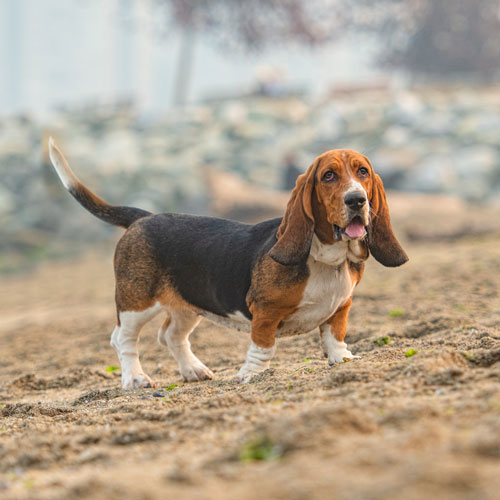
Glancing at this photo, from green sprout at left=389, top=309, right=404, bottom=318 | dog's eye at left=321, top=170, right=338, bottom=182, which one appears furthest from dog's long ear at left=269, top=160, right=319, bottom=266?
green sprout at left=389, top=309, right=404, bottom=318

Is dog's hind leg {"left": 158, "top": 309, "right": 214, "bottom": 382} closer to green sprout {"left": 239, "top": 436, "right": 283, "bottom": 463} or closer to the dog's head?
the dog's head

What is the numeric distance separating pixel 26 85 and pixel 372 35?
61.1 ft

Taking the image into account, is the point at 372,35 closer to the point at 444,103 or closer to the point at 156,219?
the point at 444,103

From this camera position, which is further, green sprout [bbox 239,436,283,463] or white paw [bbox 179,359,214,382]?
white paw [bbox 179,359,214,382]

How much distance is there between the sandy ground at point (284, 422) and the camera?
2.38 meters

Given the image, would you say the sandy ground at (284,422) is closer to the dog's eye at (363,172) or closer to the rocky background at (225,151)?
the dog's eye at (363,172)

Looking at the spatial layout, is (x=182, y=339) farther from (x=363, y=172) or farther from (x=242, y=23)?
(x=242, y=23)

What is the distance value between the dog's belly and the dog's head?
233 millimetres

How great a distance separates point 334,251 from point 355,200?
47 cm

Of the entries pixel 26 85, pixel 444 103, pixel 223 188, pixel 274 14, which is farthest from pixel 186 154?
pixel 26 85

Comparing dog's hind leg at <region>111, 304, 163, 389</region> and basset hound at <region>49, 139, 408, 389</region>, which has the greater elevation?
basset hound at <region>49, 139, 408, 389</region>

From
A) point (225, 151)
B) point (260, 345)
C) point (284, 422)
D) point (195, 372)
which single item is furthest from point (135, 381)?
point (225, 151)

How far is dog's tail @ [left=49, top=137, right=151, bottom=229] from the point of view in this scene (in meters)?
6.08

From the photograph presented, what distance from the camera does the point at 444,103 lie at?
79.0ft
